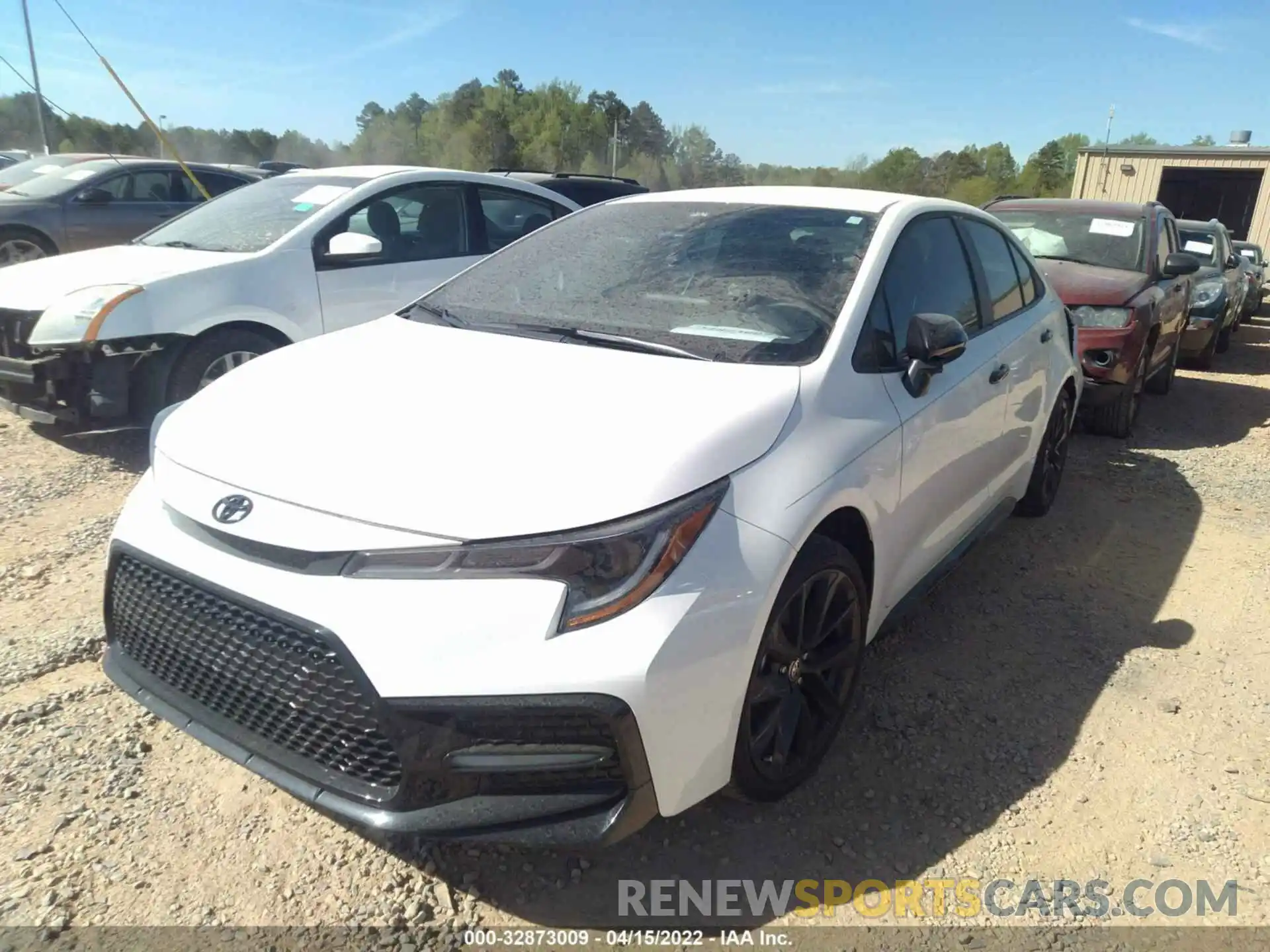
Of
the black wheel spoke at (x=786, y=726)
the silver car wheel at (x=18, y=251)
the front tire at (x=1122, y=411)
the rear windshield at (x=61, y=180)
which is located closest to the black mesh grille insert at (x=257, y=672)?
the black wheel spoke at (x=786, y=726)

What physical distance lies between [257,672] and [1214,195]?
31968 millimetres

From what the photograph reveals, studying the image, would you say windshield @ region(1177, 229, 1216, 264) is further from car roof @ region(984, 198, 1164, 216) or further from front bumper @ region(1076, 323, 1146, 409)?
front bumper @ region(1076, 323, 1146, 409)

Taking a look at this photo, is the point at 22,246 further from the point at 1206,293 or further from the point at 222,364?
the point at 1206,293

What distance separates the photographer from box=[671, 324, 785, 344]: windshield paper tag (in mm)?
2662

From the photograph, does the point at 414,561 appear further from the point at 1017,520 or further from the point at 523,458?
the point at 1017,520

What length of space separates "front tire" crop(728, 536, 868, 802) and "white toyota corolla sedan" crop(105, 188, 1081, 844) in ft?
0.03

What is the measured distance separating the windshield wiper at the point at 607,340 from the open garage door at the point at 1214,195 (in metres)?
25.1

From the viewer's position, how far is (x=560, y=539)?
6.24 feet

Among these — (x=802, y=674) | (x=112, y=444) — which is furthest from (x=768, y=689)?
(x=112, y=444)

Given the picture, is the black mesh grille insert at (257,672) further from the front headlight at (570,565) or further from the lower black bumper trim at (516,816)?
the front headlight at (570,565)

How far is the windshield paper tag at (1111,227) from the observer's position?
720cm

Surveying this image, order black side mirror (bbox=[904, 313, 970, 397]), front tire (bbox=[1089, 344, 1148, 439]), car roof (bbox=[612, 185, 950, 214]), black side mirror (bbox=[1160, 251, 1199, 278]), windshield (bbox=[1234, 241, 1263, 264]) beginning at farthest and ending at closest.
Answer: windshield (bbox=[1234, 241, 1263, 264]) → black side mirror (bbox=[1160, 251, 1199, 278]) → front tire (bbox=[1089, 344, 1148, 439]) → car roof (bbox=[612, 185, 950, 214]) → black side mirror (bbox=[904, 313, 970, 397])

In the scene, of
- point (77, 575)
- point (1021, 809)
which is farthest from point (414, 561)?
point (77, 575)

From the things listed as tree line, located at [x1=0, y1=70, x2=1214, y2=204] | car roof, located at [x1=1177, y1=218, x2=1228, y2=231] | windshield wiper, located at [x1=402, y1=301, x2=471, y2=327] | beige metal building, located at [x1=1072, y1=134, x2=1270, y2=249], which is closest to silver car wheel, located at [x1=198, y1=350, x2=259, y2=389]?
windshield wiper, located at [x1=402, y1=301, x2=471, y2=327]
